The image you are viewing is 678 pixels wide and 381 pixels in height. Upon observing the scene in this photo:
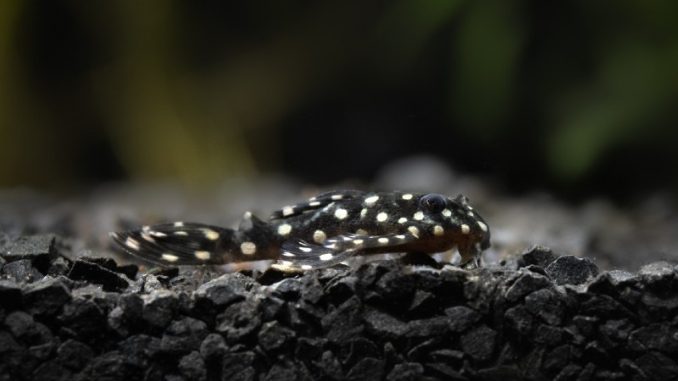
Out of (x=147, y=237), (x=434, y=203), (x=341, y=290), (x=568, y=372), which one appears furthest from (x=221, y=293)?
(x=568, y=372)

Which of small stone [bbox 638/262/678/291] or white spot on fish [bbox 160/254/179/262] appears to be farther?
white spot on fish [bbox 160/254/179/262]

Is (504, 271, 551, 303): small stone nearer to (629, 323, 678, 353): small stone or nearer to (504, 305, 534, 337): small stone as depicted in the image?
(504, 305, 534, 337): small stone

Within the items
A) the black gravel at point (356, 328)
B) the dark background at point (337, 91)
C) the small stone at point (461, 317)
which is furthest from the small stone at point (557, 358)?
the dark background at point (337, 91)

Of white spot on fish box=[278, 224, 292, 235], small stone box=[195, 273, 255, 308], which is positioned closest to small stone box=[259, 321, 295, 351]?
small stone box=[195, 273, 255, 308]

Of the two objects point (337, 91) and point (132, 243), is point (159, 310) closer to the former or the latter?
point (132, 243)

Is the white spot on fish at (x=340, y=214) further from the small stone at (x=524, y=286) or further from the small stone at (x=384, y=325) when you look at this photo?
the small stone at (x=524, y=286)

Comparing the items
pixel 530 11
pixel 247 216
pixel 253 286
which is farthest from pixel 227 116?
pixel 253 286
